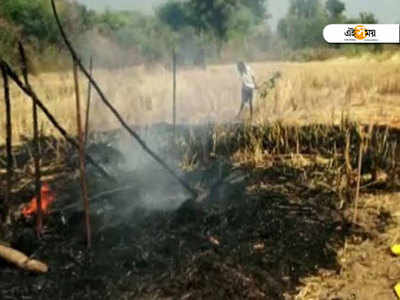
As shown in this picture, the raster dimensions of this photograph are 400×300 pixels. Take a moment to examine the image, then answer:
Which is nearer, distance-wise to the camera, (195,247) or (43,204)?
(195,247)

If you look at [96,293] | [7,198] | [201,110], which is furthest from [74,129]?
[96,293]

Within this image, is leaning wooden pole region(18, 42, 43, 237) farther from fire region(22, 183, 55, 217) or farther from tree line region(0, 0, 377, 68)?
tree line region(0, 0, 377, 68)

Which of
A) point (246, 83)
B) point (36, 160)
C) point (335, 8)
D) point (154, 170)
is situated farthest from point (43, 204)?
point (335, 8)

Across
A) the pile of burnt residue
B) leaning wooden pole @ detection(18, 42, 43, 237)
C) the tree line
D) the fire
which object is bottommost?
the pile of burnt residue

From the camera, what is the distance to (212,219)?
6188mm

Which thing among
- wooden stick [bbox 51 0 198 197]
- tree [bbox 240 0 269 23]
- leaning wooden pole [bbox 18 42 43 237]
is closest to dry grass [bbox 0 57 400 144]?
wooden stick [bbox 51 0 198 197]

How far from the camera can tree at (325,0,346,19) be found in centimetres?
4562

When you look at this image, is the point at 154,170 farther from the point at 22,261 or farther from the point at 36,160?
the point at 22,261

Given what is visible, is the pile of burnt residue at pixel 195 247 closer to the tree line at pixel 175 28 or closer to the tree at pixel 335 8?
the tree line at pixel 175 28

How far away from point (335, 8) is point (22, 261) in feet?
148

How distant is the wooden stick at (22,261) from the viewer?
5.12 metres

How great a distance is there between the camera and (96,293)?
475 centimetres

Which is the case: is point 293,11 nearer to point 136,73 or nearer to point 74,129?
point 136,73

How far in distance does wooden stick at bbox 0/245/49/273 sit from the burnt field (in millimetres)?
80
